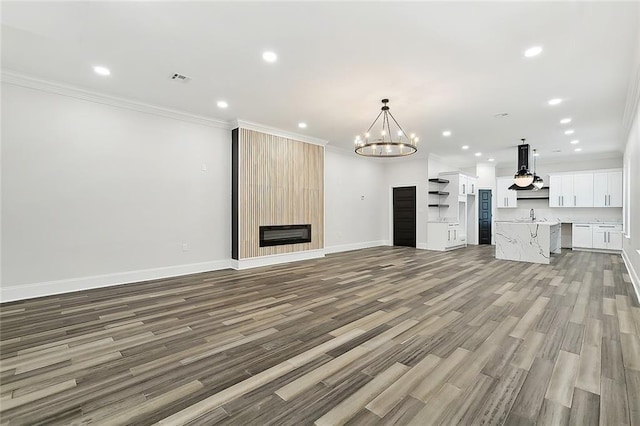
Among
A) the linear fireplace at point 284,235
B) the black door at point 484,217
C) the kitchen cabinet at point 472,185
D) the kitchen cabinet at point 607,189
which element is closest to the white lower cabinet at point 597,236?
the kitchen cabinet at point 607,189

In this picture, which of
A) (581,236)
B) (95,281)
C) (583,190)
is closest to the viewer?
(95,281)

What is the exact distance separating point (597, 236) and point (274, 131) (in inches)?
395

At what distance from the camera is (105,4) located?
104 inches

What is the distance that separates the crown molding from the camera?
407 cm

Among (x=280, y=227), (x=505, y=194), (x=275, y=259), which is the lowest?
(x=275, y=259)

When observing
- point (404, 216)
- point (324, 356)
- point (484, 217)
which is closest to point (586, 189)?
point (484, 217)

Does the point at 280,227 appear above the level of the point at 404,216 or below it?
below

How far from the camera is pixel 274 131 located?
6734 mm

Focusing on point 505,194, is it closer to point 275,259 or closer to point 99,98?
point 275,259

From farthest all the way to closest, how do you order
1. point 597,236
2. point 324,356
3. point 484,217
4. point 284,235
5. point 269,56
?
point 484,217
point 597,236
point 284,235
point 269,56
point 324,356

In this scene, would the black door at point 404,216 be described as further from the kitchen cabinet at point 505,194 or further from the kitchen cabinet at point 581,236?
the kitchen cabinet at point 581,236

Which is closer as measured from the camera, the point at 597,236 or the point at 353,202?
the point at 597,236

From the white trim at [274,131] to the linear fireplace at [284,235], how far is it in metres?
2.16

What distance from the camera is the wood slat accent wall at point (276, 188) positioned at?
245 inches
